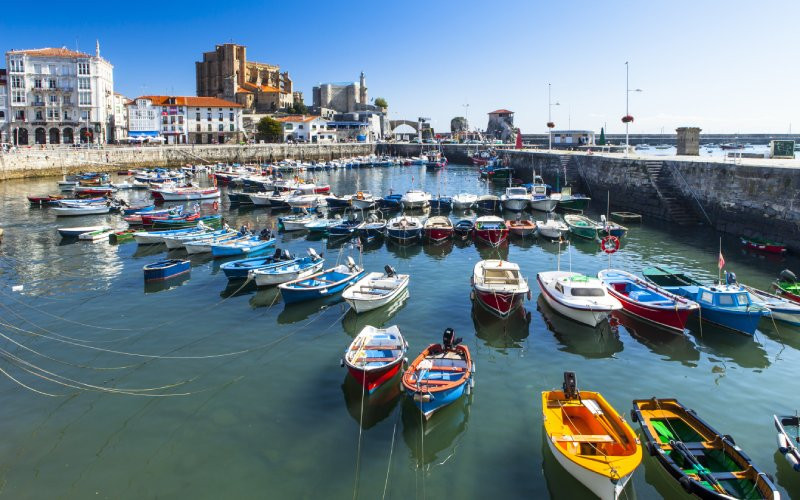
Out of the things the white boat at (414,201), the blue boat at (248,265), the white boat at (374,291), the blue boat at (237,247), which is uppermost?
the white boat at (414,201)

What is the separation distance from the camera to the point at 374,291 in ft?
68.6

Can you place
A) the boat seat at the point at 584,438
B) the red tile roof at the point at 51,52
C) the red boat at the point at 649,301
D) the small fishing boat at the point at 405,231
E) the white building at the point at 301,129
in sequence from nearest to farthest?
the boat seat at the point at 584,438
the red boat at the point at 649,301
the small fishing boat at the point at 405,231
the red tile roof at the point at 51,52
the white building at the point at 301,129

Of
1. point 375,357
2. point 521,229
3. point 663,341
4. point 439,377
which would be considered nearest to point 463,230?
point 521,229

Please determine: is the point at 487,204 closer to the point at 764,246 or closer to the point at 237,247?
the point at 764,246

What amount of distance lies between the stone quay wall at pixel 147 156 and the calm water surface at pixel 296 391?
56.4 metres

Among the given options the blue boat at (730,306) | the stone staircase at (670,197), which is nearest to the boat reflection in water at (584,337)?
the blue boat at (730,306)

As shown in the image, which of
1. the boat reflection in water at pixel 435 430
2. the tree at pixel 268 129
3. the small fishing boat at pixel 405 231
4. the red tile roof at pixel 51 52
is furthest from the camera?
the tree at pixel 268 129

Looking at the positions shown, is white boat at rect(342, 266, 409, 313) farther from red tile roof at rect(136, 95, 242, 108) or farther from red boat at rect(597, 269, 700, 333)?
red tile roof at rect(136, 95, 242, 108)

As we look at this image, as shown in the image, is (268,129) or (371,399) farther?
(268,129)

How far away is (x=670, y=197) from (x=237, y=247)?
32.1 m

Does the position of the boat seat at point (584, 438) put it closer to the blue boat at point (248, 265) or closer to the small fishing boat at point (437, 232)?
the blue boat at point (248, 265)

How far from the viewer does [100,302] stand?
22156 millimetres

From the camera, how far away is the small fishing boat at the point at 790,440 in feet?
33.7

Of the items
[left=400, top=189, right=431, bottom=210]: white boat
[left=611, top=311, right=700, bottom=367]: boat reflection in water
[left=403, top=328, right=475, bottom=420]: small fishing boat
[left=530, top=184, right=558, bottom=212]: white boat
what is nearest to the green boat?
[left=530, top=184, right=558, bottom=212]: white boat
